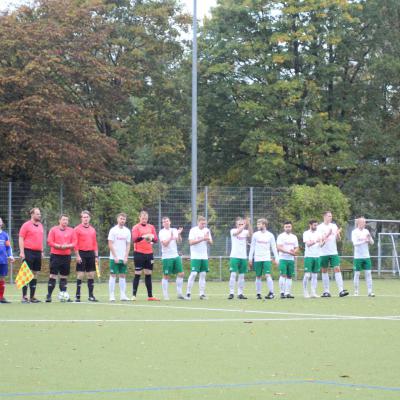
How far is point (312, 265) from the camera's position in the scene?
2739 centimetres

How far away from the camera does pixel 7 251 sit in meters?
24.6

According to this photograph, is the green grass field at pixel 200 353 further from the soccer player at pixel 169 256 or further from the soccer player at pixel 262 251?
the soccer player at pixel 262 251

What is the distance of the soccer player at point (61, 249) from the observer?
24.3 metres

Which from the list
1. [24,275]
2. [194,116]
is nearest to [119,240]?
[24,275]

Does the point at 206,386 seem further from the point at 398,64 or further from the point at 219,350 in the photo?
the point at 398,64

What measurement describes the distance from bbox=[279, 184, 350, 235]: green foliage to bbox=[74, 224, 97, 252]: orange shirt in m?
18.4

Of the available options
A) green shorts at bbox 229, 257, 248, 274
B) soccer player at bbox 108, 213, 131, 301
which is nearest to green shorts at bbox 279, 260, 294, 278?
green shorts at bbox 229, 257, 248, 274

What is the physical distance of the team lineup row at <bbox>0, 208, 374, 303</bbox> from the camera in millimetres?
24297

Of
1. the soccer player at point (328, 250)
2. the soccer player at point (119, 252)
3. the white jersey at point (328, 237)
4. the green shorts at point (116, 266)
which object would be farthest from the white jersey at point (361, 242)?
the green shorts at point (116, 266)

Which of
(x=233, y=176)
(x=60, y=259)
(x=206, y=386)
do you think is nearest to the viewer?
(x=206, y=386)

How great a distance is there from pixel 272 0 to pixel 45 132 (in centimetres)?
1697

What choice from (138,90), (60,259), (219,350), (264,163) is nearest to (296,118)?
(264,163)

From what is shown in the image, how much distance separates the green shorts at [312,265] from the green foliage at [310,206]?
14.8m

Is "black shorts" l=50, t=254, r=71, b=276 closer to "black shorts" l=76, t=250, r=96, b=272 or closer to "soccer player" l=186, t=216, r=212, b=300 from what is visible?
"black shorts" l=76, t=250, r=96, b=272
